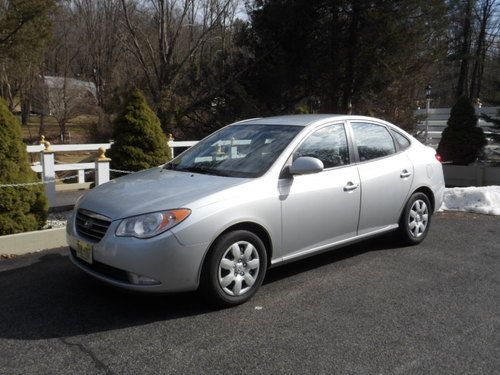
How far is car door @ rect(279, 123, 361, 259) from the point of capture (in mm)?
4832

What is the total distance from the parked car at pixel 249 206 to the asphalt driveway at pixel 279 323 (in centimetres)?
32

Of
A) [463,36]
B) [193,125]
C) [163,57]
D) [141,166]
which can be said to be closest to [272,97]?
[193,125]

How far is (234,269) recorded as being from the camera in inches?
173

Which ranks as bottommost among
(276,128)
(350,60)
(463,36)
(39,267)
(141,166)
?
(39,267)

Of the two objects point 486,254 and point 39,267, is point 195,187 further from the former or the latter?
point 486,254

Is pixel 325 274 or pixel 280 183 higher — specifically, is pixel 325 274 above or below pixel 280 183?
below

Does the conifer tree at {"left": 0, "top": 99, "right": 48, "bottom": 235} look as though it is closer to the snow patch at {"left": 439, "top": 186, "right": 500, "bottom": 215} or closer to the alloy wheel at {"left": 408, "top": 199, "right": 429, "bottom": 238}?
the alloy wheel at {"left": 408, "top": 199, "right": 429, "bottom": 238}

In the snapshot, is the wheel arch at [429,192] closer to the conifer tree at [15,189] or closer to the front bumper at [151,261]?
the front bumper at [151,261]

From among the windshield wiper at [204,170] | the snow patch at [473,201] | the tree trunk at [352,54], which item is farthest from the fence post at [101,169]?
the tree trunk at [352,54]

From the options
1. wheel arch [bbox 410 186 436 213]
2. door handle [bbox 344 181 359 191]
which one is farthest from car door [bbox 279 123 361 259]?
wheel arch [bbox 410 186 436 213]

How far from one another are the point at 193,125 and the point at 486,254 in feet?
42.9

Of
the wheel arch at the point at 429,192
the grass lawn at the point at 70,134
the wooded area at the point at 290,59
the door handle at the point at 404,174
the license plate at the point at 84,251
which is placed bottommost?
the grass lawn at the point at 70,134

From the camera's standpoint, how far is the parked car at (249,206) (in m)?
4.11

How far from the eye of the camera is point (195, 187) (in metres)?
4.51
